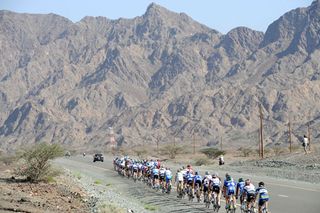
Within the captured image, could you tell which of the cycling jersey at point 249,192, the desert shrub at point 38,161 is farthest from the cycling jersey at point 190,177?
the desert shrub at point 38,161

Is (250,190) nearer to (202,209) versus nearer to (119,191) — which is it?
(202,209)

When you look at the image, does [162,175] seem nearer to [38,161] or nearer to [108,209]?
[38,161]

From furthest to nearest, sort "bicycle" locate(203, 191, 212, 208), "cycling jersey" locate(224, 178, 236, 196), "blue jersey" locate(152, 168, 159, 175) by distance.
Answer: "blue jersey" locate(152, 168, 159, 175)
"bicycle" locate(203, 191, 212, 208)
"cycling jersey" locate(224, 178, 236, 196)

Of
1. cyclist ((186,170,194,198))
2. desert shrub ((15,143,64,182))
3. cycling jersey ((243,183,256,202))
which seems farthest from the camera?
desert shrub ((15,143,64,182))

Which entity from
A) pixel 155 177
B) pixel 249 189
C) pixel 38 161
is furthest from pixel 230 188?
pixel 38 161

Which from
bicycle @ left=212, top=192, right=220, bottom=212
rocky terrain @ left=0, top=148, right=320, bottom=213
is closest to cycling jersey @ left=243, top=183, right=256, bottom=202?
bicycle @ left=212, top=192, right=220, bottom=212

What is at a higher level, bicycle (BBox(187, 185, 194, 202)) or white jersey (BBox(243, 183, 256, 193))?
white jersey (BBox(243, 183, 256, 193))

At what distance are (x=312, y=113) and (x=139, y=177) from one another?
135 metres

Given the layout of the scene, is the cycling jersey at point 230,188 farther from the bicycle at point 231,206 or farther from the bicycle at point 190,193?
the bicycle at point 190,193

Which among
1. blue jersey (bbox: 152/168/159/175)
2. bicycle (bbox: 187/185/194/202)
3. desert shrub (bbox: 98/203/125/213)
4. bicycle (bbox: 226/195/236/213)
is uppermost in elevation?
blue jersey (bbox: 152/168/159/175)

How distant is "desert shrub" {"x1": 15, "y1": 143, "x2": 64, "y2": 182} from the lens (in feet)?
117

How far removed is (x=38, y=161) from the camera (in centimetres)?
3647

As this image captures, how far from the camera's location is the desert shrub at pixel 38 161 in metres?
35.8

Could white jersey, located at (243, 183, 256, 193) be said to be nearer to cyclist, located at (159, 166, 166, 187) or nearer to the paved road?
the paved road
